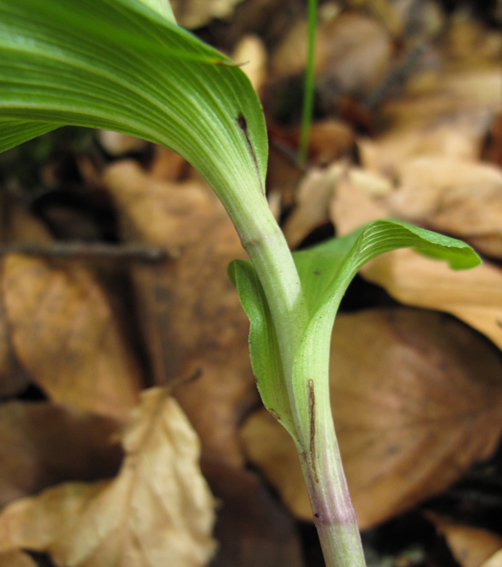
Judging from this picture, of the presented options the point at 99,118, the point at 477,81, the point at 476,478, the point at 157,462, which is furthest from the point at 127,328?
the point at 477,81

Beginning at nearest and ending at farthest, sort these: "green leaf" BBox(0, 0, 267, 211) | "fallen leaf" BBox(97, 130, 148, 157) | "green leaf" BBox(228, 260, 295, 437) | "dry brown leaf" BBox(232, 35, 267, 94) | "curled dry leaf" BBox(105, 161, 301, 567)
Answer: "green leaf" BBox(0, 0, 267, 211)
"green leaf" BBox(228, 260, 295, 437)
"curled dry leaf" BBox(105, 161, 301, 567)
"fallen leaf" BBox(97, 130, 148, 157)
"dry brown leaf" BBox(232, 35, 267, 94)

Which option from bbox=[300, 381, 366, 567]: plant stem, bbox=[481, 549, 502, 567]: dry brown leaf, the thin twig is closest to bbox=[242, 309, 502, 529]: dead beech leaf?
bbox=[481, 549, 502, 567]: dry brown leaf

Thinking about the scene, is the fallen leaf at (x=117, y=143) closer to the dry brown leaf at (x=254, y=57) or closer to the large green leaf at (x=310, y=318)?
the dry brown leaf at (x=254, y=57)

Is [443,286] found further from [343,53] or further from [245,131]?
[343,53]

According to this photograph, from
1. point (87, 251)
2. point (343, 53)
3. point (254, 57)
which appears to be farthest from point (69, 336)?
point (343, 53)

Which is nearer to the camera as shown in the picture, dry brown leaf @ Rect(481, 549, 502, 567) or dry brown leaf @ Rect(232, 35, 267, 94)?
dry brown leaf @ Rect(481, 549, 502, 567)

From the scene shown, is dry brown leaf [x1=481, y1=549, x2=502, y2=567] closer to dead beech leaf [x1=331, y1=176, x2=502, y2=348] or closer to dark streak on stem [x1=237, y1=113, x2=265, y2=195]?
dead beech leaf [x1=331, y1=176, x2=502, y2=348]

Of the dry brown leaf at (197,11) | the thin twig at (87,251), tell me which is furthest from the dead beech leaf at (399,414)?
the dry brown leaf at (197,11)
